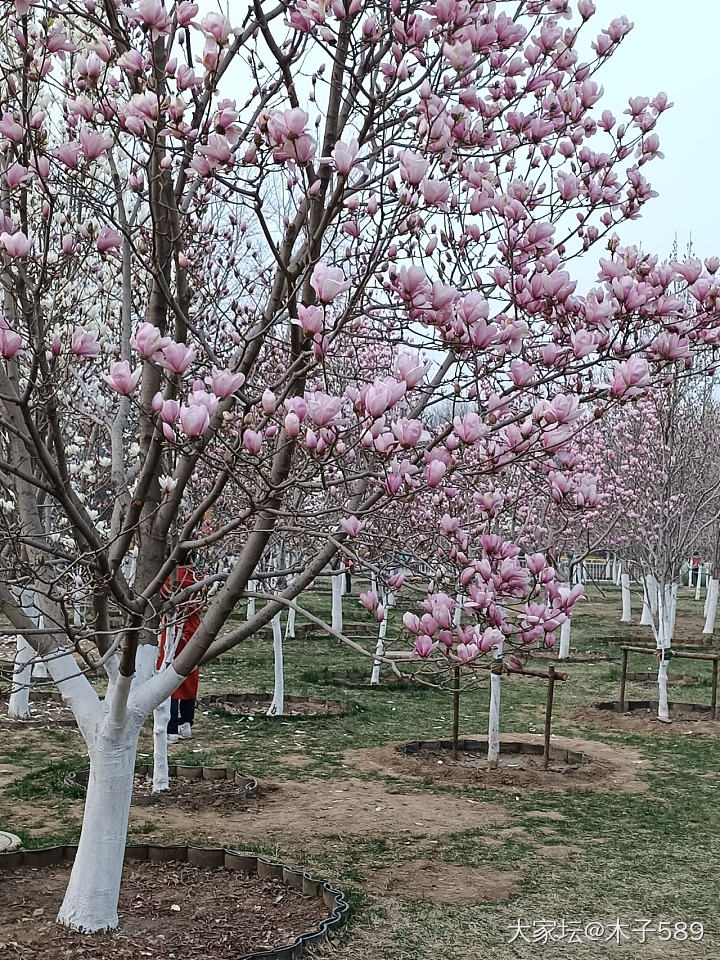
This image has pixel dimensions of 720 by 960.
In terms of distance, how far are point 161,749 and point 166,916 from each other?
9.09 feet

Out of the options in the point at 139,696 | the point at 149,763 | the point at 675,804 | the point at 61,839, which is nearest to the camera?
the point at 139,696

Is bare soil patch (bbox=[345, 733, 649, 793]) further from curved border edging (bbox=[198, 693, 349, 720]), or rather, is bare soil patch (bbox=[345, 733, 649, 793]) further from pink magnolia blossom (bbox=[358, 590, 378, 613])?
pink magnolia blossom (bbox=[358, 590, 378, 613])

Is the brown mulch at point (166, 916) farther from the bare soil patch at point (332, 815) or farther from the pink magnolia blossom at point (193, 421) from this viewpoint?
the pink magnolia blossom at point (193, 421)

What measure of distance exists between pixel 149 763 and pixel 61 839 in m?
2.52

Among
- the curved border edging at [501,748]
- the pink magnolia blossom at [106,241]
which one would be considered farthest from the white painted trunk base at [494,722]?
the pink magnolia blossom at [106,241]

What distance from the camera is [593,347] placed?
145 inches

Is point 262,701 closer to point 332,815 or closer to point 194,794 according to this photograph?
point 194,794

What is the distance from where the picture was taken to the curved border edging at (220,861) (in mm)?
5730

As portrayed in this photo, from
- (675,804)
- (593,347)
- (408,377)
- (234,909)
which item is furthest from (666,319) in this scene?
(675,804)

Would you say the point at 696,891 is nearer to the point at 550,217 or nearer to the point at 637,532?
the point at 550,217

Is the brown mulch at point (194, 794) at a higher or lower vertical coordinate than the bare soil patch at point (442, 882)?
lower

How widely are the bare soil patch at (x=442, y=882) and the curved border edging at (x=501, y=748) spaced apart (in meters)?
3.90

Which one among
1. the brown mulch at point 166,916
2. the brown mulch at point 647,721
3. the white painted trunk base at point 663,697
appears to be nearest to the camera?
the brown mulch at point 166,916

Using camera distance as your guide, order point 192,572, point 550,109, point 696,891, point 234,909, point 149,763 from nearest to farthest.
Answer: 1. point 550,109
2. point 234,909
3. point 696,891
4. point 192,572
5. point 149,763
